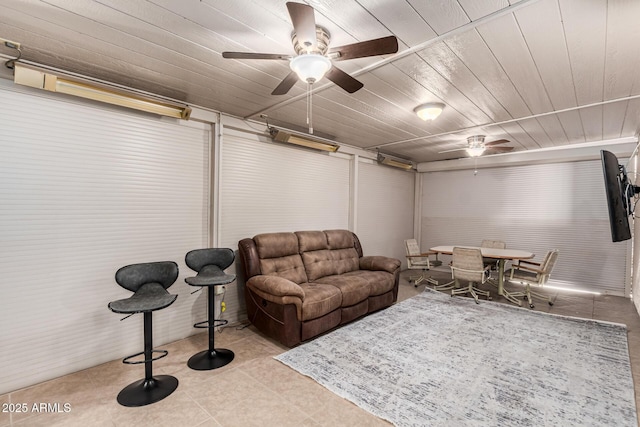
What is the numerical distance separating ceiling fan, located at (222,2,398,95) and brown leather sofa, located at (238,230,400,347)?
2.05m

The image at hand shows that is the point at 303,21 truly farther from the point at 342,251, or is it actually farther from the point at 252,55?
the point at 342,251

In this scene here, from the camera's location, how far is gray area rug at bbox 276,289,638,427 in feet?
6.75

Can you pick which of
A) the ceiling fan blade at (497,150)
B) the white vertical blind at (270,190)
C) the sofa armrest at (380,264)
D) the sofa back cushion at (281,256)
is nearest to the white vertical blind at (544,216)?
the ceiling fan blade at (497,150)

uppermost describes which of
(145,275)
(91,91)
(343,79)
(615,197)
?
(91,91)

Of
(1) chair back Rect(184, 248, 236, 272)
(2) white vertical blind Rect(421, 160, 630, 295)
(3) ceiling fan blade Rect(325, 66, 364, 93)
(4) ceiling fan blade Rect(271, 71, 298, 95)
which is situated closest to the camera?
(3) ceiling fan blade Rect(325, 66, 364, 93)

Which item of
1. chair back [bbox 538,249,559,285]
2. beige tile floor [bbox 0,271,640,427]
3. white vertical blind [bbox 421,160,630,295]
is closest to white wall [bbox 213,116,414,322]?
beige tile floor [bbox 0,271,640,427]

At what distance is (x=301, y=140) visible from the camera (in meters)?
4.23

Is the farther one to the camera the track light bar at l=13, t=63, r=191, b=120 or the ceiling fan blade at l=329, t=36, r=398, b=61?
the track light bar at l=13, t=63, r=191, b=120

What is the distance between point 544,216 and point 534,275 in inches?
67.6

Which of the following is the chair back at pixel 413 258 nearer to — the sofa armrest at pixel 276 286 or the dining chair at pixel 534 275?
the dining chair at pixel 534 275

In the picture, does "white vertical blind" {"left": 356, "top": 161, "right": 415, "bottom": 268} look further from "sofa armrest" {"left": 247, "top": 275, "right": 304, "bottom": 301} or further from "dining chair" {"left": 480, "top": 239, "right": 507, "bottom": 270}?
"sofa armrest" {"left": 247, "top": 275, "right": 304, "bottom": 301}

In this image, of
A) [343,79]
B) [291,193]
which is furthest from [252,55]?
[291,193]

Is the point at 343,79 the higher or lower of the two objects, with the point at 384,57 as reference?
lower

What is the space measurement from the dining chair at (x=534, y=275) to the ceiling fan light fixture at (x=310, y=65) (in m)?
4.39
